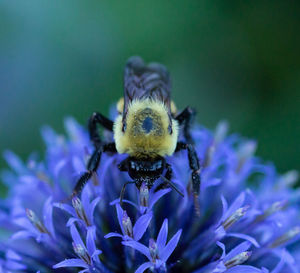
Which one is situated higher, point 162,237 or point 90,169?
point 90,169

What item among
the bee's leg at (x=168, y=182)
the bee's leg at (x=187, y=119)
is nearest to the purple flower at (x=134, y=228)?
the bee's leg at (x=168, y=182)

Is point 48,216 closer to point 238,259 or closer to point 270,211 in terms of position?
point 238,259

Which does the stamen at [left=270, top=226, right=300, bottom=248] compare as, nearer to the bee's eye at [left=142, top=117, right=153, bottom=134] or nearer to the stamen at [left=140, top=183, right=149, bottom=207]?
the stamen at [left=140, top=183, right=149, bottom=207]

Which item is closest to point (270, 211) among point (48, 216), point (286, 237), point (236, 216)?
point (286, 237)

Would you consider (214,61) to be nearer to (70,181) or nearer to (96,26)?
(96,26)

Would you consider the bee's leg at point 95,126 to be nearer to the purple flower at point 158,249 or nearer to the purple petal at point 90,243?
the purple petal at point 90,243

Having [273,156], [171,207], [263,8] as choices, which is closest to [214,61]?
[263,8]
